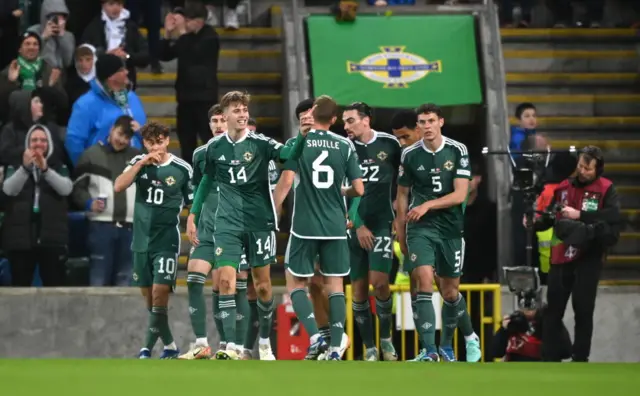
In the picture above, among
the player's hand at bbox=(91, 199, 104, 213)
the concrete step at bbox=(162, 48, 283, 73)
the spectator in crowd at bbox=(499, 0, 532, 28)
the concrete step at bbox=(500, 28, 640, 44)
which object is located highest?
the spectator in crowd at bbox=(499, 0, 532, 28)

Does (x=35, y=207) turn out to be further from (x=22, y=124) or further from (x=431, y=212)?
(x=431, y=212)

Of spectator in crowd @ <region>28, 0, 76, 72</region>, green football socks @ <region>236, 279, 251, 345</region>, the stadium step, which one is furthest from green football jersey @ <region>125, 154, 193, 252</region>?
the stadium step

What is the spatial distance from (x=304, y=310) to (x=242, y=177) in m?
1.25

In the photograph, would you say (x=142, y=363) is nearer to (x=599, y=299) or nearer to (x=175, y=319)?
(x=175, y=319)

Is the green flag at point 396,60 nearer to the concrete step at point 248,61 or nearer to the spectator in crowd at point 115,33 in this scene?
the concrete step at point 248,61

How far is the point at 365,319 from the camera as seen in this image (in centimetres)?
A: 1570

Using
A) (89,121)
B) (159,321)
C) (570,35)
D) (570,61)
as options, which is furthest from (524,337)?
(570,35)

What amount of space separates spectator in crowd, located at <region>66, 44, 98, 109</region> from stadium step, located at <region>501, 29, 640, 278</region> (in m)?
5.48

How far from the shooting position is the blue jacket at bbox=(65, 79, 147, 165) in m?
18.1

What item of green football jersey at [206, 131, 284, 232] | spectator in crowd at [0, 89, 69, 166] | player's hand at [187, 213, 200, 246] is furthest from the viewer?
spectator in crowd at [0, 89, 69, 166]

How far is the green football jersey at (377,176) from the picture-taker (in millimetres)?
15484

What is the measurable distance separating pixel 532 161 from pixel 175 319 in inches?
167

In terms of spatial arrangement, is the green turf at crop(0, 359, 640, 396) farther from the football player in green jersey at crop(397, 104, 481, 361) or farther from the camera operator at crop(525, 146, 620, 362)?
the camera operator at crop(525, 146, 620, 362)

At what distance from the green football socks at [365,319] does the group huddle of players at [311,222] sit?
0.01 metres
